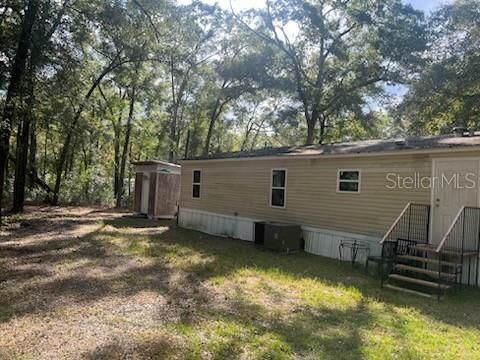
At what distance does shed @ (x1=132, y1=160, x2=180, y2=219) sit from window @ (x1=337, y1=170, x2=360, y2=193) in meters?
9.16

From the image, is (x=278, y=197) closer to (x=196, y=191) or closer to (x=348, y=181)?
(x=348, y=181)

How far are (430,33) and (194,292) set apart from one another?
14.9 meters

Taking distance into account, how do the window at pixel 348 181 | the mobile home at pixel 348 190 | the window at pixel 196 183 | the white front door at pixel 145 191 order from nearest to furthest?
the mobile home at pixel 348 190 → the window at pixel 348 181 → the window at pixel 196 183 → the white front door at pixel 145 191

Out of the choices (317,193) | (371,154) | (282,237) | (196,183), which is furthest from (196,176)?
(371,154)

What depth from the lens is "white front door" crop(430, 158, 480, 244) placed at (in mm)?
7145

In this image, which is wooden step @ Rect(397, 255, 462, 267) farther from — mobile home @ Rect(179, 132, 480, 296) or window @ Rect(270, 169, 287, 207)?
window @ Rect(270, 169, 287, 207)

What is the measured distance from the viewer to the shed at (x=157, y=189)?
16.5 meters

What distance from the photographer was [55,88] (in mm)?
11461

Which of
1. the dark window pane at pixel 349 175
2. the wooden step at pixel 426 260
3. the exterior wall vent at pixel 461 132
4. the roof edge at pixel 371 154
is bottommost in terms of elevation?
the wooden step at pixel 426 260

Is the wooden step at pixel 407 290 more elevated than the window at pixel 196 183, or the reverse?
the window at pixel 196 183

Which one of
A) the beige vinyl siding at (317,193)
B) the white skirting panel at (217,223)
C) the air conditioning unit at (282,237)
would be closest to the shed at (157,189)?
the white skirting panel at (217,223)

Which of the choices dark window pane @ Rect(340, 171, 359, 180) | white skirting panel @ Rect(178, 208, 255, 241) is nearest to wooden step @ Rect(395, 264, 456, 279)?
dark window pane @ Rect(340, 171, 359, 180)

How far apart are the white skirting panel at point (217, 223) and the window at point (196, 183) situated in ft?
2.16

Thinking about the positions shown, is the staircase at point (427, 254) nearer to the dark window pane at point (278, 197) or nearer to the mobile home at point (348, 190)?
the mobile home at point (348, 190)
